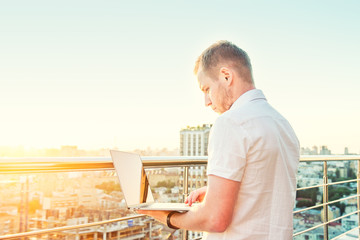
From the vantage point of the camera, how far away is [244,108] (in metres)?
0.96

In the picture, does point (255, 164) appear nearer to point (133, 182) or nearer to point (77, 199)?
point (133, 182)

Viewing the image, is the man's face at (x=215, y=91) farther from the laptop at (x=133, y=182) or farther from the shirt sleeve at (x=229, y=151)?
the laptop at (x=133, y=182)

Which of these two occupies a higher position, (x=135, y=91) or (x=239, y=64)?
(x=135, y=91)

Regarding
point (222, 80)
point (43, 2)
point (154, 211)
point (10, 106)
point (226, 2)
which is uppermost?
point (43, 2)

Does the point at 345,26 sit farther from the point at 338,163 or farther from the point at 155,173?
the point at 155,173

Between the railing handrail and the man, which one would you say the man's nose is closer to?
the man

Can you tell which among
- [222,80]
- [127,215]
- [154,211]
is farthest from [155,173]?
[222,80]

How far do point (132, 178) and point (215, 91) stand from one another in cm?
53

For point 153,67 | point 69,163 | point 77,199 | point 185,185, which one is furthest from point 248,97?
point 153,67

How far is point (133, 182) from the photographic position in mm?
1327

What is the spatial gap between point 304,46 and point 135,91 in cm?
1165

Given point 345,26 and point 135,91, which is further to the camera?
point 135,91

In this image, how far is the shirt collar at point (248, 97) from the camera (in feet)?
3.33

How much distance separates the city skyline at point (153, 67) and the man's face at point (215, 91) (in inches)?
4.7
